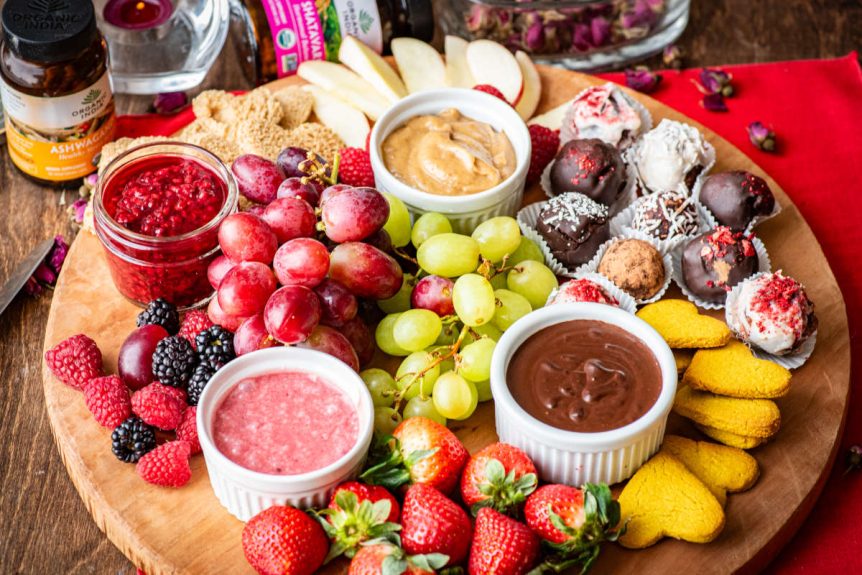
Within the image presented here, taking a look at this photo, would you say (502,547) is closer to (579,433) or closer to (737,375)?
(579,433)

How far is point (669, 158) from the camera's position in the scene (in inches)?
113

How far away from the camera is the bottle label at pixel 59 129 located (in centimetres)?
298

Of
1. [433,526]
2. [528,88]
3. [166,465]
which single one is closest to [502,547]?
[433,526]

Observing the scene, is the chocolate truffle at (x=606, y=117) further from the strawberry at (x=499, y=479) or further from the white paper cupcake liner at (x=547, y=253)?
the strawberry at (x=499, y=479)

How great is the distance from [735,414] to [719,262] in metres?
0.46

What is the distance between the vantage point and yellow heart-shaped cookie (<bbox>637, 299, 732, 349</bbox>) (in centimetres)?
243

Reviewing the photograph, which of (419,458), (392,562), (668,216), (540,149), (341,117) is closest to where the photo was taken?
(392,562)

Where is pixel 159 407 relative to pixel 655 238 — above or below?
below

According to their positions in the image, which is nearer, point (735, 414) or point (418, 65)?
point (735, 414)

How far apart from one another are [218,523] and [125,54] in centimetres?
189

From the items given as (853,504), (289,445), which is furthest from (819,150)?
(289,445)

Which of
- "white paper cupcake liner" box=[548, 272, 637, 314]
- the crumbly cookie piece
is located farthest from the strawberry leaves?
"white paper cupcake liner" box=[548, 272, 637, 314]

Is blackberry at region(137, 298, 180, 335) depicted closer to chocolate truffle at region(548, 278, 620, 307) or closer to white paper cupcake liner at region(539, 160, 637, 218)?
chocolate truffle at region(548, 278, 620, 307)

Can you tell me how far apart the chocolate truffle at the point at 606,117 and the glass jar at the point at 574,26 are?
508 millimetres
